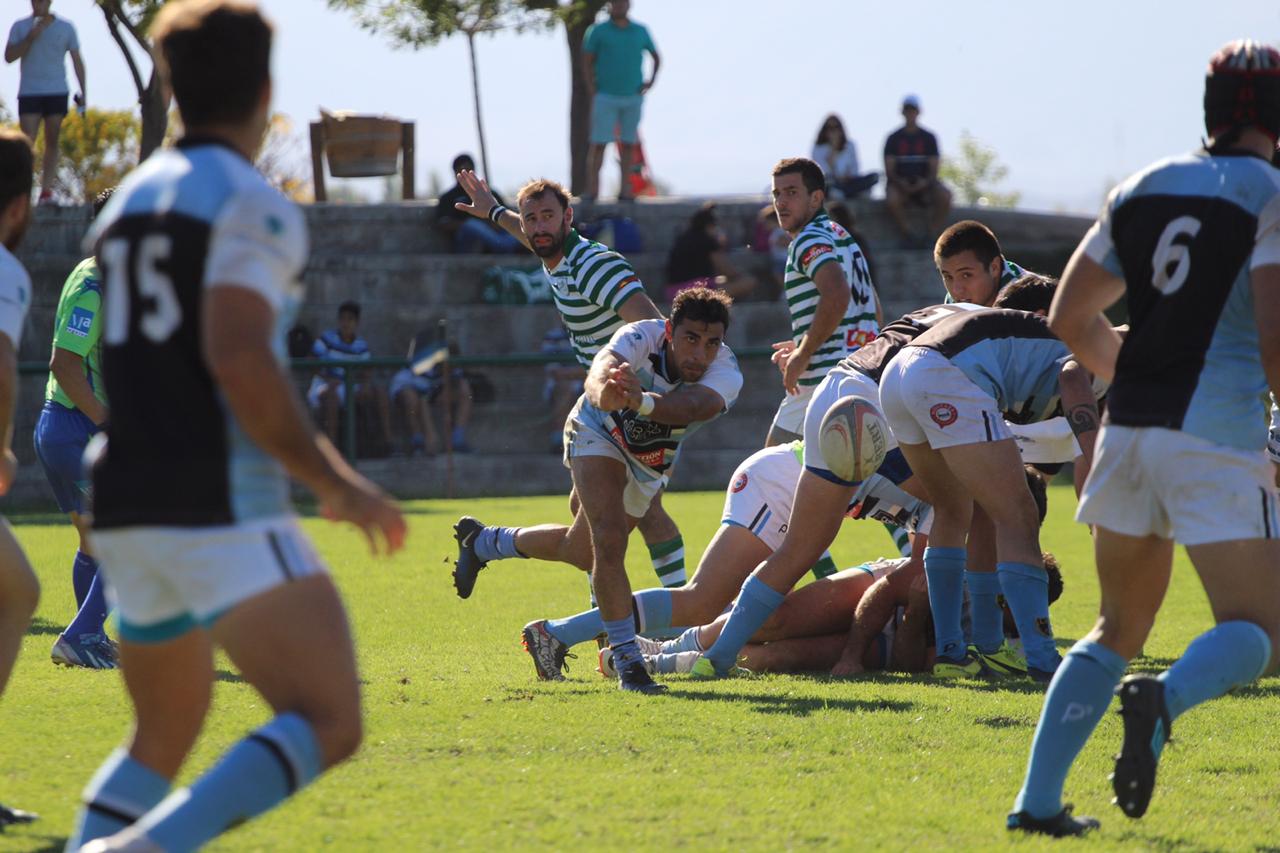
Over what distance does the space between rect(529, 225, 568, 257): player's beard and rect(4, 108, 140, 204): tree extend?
2878 cm

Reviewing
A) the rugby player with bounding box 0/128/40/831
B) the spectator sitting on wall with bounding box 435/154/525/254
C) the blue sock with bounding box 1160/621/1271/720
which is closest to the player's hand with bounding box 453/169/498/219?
the rugby player with bounding box 0/128/40/831

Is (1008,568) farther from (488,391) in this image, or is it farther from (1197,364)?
(488,391)

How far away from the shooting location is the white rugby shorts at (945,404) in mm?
6395

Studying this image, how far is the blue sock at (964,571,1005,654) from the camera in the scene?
7.03 metres

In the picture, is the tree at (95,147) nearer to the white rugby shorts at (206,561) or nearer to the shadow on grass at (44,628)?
the shadow on grass at (44,628)

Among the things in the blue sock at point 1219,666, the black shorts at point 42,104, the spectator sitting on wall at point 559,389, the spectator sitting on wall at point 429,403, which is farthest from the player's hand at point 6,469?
the spectator sitting on wall at point 559,389

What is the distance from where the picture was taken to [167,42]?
3.10m

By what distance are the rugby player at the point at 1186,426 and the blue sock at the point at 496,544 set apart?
441 centimetres

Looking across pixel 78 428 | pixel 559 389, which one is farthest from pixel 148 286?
pixel 559 389

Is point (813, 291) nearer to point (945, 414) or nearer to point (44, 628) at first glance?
point (945, 414)

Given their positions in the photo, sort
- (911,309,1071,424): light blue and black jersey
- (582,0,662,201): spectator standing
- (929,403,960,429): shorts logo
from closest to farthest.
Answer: (929,403,960,429): shorts logo < (911,309,1071,424): light blue and black jersey < (582,0,662,201): spectator standing

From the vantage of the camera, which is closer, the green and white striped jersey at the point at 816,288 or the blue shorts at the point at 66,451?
the blue shorts at the point at 66,451

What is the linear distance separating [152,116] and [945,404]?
17.6 m

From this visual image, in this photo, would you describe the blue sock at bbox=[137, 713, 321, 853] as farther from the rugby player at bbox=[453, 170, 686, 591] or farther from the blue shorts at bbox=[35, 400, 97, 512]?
the blue shorts at bbox=[35, 400, 97, 512]
